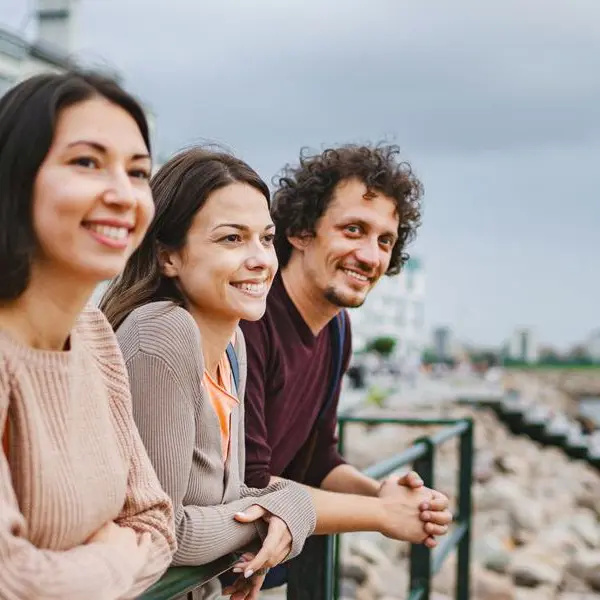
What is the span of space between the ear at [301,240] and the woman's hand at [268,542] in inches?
35.4

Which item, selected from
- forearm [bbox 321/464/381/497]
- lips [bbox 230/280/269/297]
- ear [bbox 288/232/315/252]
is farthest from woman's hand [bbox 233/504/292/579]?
ear [bbox 288/232/315/252]

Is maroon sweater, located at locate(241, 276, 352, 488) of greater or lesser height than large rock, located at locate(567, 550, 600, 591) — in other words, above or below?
above

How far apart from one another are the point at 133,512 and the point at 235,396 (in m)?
0.48

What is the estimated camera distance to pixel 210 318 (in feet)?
5.96

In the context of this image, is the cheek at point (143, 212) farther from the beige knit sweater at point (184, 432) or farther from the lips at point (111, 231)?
the beige knit sweater at point (184, 432)

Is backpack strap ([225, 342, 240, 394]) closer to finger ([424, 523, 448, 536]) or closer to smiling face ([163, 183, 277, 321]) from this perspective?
smiling face ([163, 183, 277, 321])

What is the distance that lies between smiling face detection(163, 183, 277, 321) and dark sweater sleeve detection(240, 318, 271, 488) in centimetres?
37

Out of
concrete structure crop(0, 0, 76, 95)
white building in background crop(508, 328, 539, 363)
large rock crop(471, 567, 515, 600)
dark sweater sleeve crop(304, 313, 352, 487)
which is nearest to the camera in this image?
dark sweater sleeve crop(304, 313, 352, 487)

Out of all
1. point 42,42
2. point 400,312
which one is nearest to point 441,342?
point 400,312

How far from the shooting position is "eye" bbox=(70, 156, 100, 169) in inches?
48.6

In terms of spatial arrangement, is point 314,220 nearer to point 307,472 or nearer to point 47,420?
point 307,472

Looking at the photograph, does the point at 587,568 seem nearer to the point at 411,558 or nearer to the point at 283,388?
the point at 411,558

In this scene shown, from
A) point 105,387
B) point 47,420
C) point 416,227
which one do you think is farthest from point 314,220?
point 47,420

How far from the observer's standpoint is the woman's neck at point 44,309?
4.03 ft
